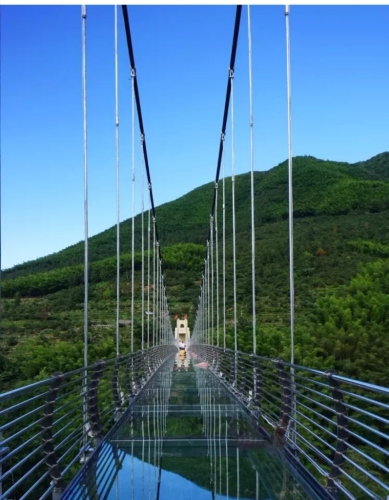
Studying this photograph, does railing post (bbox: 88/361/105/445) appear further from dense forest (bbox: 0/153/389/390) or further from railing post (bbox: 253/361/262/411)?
dense forest (bbox: 0/153/389/390)

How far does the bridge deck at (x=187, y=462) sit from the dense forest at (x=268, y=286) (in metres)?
11.1

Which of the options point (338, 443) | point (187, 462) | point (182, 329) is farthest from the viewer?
point (182, 329)

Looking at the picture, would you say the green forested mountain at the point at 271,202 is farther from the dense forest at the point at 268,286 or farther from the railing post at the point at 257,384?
the railing post at the point at 257,384

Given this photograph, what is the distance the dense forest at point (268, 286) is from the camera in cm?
2755

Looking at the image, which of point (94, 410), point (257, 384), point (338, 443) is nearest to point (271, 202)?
point (257, 384)

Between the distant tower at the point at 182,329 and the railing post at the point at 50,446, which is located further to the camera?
the distant tower at the point at 182,329

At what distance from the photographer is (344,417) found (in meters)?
3.95

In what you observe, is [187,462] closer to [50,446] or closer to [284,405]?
[284,405]

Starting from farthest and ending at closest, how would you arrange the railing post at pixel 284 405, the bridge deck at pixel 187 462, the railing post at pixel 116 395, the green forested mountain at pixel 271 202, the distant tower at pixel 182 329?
1. the green forested mountain at pixel 271 202
2. the distant tower at pixel 182 329
3. the railing post at pixel 116 395
4. the railing post at pixel 284 405
5. the bridge deck at pixel 187 462

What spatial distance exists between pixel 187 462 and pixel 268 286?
1464 inches

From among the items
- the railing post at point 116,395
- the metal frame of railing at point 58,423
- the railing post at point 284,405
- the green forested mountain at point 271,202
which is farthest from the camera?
the green forested mountain at point 271,202

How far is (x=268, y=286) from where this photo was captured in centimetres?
4194

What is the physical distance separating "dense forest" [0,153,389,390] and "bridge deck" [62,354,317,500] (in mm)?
11136

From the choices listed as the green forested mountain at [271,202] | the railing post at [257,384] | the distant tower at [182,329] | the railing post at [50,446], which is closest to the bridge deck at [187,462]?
the railing post at [50,446]
